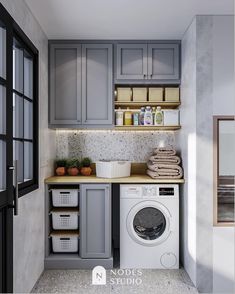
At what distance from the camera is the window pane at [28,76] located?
268 centimetres

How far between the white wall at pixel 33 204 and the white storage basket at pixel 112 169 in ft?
1.97

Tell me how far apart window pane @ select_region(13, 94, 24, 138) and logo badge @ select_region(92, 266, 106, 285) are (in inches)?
62.0

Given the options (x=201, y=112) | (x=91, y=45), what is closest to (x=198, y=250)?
(x=201, y=112)

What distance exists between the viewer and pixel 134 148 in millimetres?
3691

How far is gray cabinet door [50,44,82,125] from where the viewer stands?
10.8ft

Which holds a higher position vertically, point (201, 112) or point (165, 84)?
point (165, 84)

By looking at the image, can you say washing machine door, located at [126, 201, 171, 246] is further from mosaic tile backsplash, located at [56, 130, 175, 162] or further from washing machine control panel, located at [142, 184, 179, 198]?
mosaic tile backsplash, located at [56, 130, 175, 162]

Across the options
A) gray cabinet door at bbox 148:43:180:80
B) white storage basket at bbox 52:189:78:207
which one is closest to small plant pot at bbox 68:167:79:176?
white storage basket at bbox 52:189:78:207

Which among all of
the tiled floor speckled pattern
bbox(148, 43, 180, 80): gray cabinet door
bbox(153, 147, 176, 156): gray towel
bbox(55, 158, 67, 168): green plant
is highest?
bbox(148, 43, 180, 80): gray cabinet door

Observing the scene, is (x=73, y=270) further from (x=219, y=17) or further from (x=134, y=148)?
(x=219, y=17)

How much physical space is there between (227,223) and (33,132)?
2020mm

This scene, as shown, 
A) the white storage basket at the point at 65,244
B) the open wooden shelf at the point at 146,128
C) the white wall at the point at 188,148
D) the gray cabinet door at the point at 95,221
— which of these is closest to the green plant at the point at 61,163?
the gray cabinet door at the point at 95,221

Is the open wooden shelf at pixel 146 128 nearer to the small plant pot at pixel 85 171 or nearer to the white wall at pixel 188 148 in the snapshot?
the white wall at pixel 188 148

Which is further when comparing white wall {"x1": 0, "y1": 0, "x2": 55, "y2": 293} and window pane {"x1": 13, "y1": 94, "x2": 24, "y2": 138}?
window pane {"x1": 13, "y1": 94, "x2": 24, "y2": 138}
